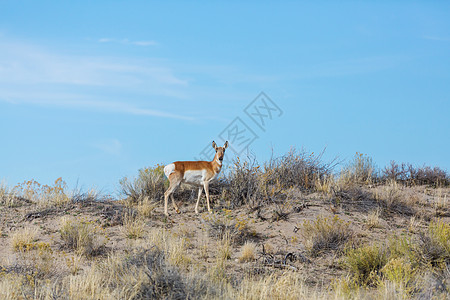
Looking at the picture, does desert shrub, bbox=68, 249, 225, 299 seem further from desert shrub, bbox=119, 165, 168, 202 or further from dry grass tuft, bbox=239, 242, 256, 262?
desert shrub, bbox=119, 165, 168, 202

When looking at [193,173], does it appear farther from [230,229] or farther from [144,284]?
[144,284]

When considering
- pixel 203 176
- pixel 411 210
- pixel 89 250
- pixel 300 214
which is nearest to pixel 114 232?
pixel 89 250

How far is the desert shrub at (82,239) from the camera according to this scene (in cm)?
1184

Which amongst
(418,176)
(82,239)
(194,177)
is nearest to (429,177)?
(418,176)

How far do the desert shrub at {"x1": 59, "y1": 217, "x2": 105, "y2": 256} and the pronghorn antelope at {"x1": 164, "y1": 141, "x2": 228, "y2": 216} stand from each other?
2.94 m

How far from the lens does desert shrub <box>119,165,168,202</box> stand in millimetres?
16828

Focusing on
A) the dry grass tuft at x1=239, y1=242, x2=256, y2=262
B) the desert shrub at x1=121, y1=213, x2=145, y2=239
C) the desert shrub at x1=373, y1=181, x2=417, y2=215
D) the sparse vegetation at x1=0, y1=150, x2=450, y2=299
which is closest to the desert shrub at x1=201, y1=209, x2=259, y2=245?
the sparse vegetation at x1=0, y1=150, x2=450, y2=299

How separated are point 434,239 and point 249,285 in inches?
193

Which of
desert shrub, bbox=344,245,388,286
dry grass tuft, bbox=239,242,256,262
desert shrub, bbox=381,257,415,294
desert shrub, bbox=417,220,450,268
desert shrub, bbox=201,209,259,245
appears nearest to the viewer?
desert shrub, bbox=381,257,415,294

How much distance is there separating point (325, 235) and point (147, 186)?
745 centimetres

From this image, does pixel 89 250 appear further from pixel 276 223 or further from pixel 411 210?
pixel 411 210

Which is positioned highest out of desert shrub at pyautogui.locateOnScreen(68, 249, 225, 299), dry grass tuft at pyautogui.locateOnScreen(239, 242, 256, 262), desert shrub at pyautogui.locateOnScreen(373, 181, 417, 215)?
desert shrub at pyautogui.locateOnScreen(373, 181, 417, 215)

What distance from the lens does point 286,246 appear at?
39.9ft

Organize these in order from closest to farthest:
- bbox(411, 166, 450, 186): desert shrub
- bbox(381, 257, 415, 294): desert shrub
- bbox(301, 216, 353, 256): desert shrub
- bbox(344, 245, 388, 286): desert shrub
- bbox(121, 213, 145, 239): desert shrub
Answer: bbox(381, 257, 415, 294): desert shrub < bbox(344, 245, 388, 286): desert shrub < bbox(301, 216, 353, 256): desert shrub < bbox(121, 213, 145, 239): desert shrub < bbox(411, 166, 450, 186): desert shrub
